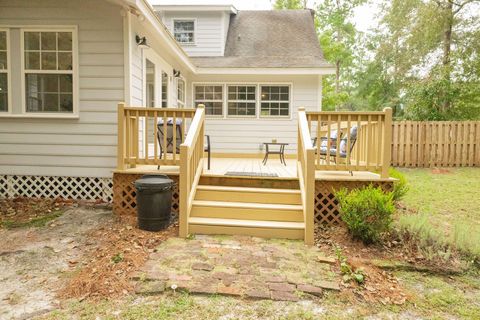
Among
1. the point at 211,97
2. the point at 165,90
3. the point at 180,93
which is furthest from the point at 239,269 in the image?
the point at 211,97

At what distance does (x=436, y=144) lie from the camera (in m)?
10.6

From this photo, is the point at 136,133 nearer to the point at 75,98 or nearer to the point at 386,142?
the point at 75,98

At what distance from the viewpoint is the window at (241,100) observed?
9.81m

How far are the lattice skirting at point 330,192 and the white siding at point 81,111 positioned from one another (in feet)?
10.5

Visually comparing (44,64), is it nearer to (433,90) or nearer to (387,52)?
(433,90)

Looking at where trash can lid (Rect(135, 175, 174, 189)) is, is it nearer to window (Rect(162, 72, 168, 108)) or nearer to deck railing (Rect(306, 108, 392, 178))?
deck railing (Rect(306, 108, 392, 178))

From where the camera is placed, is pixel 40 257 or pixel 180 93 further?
pixel 180 93

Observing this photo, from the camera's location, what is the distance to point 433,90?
12781 millimetres

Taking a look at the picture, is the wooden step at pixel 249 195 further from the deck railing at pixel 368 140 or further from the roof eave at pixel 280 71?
the roof eave at pixel 280 71

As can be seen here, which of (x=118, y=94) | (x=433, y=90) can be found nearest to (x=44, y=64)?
(x=118, y=94)

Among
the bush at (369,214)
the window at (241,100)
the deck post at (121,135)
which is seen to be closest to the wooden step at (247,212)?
the bush at (369,214)

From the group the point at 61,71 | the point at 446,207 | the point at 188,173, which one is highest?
the point at 61,71

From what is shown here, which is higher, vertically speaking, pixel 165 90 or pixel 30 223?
pixel 165 90

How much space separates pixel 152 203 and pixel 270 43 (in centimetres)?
874
